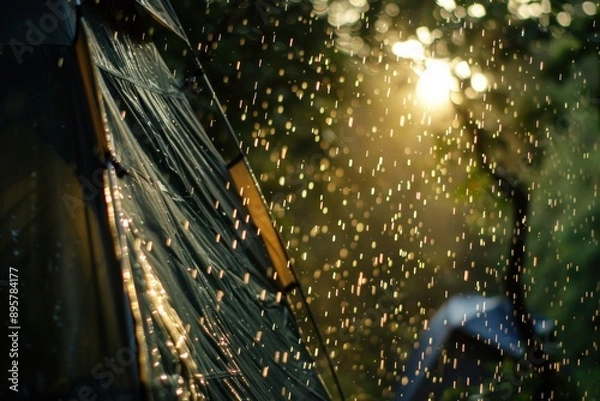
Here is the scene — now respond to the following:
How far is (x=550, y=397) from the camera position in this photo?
422 inches

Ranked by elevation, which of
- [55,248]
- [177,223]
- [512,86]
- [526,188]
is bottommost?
[55,248]

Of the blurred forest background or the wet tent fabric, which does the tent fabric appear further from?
the wet tent fabric

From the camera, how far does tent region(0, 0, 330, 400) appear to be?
137 inches

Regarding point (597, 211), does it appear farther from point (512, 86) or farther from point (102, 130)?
point (102, 130)

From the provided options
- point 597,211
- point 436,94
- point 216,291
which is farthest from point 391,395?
point 216,291

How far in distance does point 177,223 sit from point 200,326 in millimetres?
609

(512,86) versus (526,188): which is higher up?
(512,86)

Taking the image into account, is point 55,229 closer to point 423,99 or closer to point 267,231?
point 267,231

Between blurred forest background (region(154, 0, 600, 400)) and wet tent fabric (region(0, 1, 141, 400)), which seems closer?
wet tent fabric (region(0, 1, 141, 400))

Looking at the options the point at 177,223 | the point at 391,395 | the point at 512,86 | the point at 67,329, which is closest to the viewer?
the point at 67,329

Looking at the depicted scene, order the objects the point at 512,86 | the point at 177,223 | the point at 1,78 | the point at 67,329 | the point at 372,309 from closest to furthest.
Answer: the point at 67,329
the point at 1,78
the point at 177,223
the point at 512,86
the point at 372,309

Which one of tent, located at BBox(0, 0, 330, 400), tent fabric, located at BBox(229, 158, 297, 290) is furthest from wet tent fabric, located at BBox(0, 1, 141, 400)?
tent fabric, located at BBox(229, 158, 297, 290)

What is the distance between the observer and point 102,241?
144 inches

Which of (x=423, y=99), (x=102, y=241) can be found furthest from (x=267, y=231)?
(x=423, y=99)
